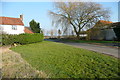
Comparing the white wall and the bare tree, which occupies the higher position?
the bare tree

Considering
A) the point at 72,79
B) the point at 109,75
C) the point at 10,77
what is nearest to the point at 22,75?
the point at 10,77

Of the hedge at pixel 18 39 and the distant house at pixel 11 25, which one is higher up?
the distant house at pixel 11 25

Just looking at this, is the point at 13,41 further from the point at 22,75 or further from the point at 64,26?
the point at 64,26

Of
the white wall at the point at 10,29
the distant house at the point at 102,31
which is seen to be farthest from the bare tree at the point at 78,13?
the white wall at the point at 10,29

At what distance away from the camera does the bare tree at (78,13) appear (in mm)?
20473

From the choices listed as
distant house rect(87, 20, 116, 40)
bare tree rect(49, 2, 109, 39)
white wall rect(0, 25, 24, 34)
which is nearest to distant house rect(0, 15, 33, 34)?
white wall rect(0, 25, 24, 34)

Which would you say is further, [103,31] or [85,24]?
[103,31]

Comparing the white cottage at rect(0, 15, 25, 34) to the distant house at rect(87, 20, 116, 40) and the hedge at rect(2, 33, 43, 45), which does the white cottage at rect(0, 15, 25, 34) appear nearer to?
the hedge at rect(2, 33, 43, 45)

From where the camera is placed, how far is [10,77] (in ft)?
11.6

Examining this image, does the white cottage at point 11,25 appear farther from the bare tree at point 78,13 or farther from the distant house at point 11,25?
the bare tree at point 78,13

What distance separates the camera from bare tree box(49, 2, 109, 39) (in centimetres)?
2047

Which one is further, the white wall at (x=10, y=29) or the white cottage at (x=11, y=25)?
the white cottage at (x=11, y=25)

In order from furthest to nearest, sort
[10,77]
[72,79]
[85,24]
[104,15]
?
[85,24] < [104,15] < [10,77] < [72,79]

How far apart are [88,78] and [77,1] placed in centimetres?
2179
